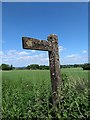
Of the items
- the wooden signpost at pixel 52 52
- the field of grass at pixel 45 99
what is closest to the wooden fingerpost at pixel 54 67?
the wooden signpost at pixel 52 52

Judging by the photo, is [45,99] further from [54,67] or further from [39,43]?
[39,43]

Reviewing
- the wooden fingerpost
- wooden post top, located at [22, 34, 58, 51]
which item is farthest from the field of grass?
wooden post top, located at [22, 34, 58, 51]

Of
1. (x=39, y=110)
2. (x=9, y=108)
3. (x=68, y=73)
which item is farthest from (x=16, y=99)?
(x=68, y=73)

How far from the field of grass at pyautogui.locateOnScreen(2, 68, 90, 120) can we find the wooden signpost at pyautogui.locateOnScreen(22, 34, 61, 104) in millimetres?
138

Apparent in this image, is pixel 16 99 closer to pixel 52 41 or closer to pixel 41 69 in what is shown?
pixel 41 69

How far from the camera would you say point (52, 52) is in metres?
4.25

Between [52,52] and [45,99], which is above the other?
[52,52]

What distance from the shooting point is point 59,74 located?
4234 mm

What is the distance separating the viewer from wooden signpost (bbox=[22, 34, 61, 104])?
13.3 ft

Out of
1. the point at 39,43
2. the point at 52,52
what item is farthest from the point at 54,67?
the point at 39,43

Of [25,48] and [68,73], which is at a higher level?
[25,48]

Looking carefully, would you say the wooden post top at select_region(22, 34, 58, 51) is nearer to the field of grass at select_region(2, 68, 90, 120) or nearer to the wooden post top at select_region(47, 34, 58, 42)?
the wooden post top at select_region(47, 34, 58, 42)

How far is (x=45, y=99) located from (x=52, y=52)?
0.79 m

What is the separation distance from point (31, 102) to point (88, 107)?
1.00 m
